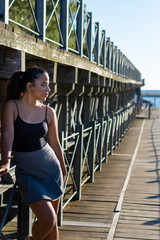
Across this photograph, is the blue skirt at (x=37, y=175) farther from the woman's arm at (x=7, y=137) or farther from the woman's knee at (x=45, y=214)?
the woman's arm at (x=7, y=137)

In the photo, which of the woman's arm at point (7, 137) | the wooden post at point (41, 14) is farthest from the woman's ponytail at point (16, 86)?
the wooden post at point (41, 14)

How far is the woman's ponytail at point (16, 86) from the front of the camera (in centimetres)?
340

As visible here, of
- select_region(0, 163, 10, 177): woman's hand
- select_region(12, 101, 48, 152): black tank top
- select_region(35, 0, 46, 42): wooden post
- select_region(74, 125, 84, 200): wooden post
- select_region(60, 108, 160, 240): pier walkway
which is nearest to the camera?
select_region(0, 163, 10, 177): woman's hand

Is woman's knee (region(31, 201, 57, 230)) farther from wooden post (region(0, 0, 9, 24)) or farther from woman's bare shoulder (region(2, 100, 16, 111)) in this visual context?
wooden post (region(0, 0, 9, 24))

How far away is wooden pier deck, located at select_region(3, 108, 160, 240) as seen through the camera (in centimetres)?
547

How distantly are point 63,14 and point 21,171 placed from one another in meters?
3.20

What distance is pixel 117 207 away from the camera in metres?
6.69

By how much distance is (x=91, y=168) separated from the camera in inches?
341

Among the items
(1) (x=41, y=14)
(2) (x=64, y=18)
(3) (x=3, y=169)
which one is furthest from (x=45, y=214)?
(2) (x=64, y=18)

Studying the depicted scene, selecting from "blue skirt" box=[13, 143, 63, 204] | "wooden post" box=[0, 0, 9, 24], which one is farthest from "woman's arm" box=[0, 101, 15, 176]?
"wooden post" box=[0, 0, 9, 24]

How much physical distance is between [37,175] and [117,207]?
3.59m

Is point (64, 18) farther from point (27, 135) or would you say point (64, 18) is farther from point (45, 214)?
point (45, 214)

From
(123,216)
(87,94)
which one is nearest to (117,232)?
(123,216)

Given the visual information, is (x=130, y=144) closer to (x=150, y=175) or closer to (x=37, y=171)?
(x=150, y=175)
